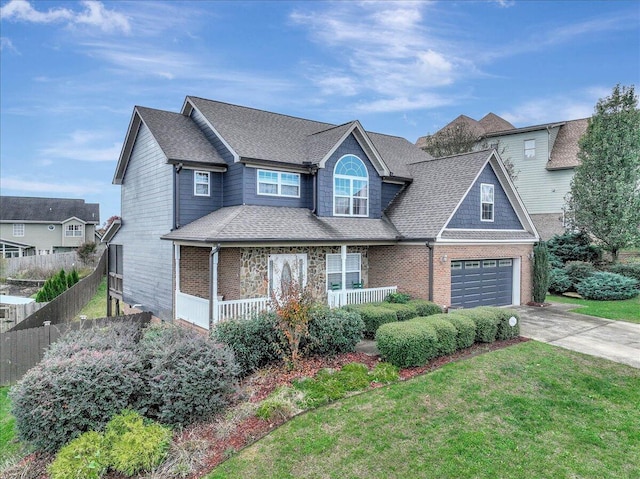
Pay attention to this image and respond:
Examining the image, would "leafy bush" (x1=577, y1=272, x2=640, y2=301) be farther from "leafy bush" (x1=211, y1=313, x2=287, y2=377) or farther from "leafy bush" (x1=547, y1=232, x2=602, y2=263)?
"leafy bush" (x1=211, y1=313, x2=287, y2=377)

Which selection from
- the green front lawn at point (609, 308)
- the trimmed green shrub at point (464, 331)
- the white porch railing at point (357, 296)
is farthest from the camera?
the green front lawn at point (609, 308)

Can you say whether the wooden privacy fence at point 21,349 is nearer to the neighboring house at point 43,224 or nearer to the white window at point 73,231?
the neighboring house at point 43,224

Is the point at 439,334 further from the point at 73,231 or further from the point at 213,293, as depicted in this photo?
the point at 73,231

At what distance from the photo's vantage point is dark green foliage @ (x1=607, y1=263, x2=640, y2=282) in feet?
69.7

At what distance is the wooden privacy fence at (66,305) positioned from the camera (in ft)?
50.7

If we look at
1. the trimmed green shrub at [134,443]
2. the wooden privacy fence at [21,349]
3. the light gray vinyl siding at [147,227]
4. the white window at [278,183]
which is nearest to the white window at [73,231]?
the light gray vinyl siding at [147,227]

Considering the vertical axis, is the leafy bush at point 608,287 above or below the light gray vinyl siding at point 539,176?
below

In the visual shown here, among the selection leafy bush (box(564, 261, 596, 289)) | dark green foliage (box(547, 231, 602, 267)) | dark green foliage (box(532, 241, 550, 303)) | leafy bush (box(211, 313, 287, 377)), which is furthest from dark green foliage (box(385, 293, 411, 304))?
dark green foliage (box(547, 231, 602, 267))

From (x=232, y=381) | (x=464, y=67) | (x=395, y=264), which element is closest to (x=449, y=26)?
(x=464, y=67)

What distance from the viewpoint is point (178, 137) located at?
15.2m

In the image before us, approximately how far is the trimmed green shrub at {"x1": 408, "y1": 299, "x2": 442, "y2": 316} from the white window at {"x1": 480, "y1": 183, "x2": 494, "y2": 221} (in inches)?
207

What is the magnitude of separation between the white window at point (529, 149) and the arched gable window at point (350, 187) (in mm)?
19505

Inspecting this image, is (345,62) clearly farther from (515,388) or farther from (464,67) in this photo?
(515,388)

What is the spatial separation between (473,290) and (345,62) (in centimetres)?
1539
